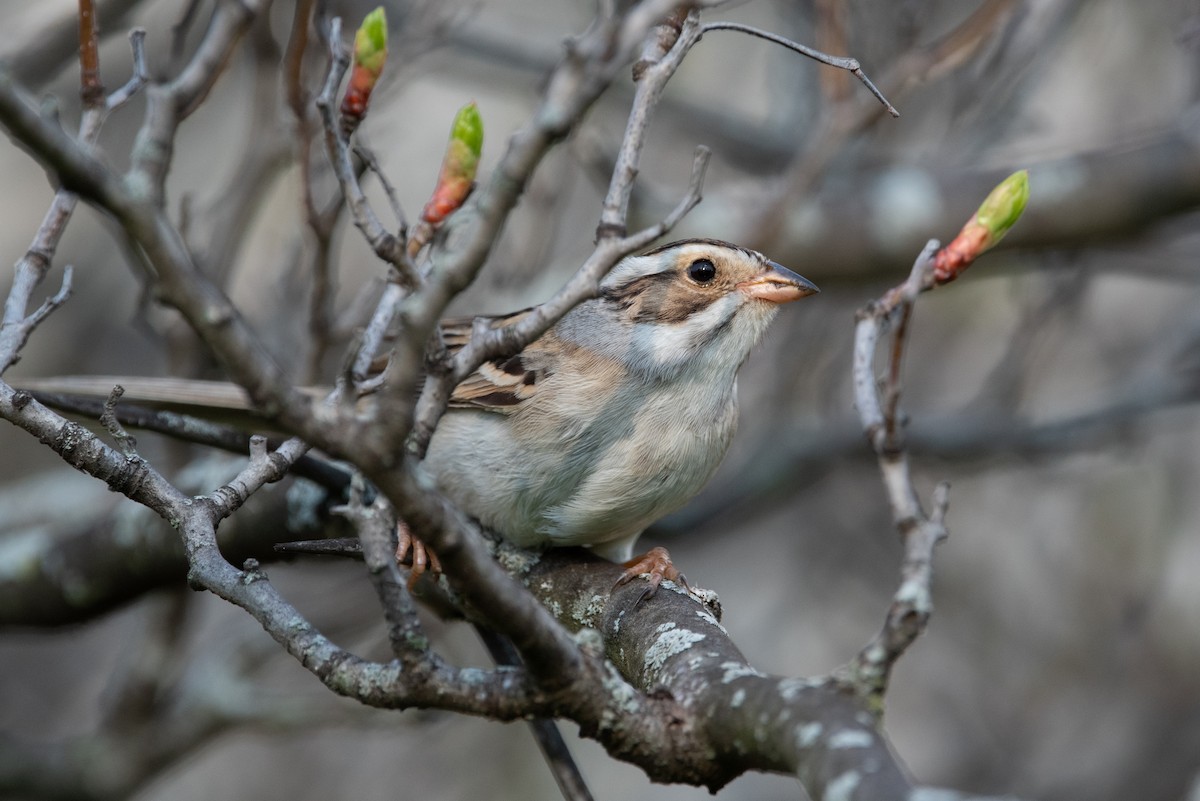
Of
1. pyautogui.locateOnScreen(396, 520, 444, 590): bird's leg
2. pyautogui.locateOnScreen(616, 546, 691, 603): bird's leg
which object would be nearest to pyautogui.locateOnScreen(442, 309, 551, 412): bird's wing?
pyautogui.locateOnScreen(396, 520, 444, 590): bird's leg

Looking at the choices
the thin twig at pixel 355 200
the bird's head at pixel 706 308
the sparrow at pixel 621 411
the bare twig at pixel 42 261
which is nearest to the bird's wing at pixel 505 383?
the sparrow at pixel 621 411

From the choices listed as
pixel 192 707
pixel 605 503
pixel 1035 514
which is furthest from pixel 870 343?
pixel 1035 514

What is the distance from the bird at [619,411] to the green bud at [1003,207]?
1.59 metres

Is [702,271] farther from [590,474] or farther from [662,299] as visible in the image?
[590,474]

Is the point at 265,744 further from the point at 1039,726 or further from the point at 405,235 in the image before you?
the point at 405,235

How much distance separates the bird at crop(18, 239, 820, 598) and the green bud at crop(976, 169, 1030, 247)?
1.59 m

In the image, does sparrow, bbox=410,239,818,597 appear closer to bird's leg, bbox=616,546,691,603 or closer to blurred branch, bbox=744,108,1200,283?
bird's leg, bbox=616,546,691,603

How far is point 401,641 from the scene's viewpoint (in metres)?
2.12

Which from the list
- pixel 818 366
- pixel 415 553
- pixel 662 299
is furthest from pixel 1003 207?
pixel 818 366

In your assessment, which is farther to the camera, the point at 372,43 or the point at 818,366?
the point at 818,366

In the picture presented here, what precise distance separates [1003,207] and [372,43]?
4.52 ft

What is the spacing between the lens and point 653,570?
3955 mm

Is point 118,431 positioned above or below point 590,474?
below

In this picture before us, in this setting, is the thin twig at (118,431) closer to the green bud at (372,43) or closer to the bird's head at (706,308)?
the green bud at (372,43)
